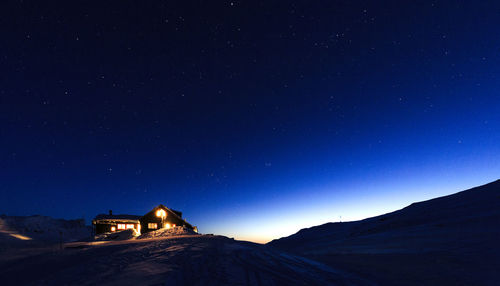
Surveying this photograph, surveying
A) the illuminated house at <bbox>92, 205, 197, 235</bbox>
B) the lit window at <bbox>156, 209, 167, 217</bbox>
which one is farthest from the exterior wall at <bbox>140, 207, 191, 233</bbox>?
the lit window at <bbox>156, 209, 167, 217</bbox>

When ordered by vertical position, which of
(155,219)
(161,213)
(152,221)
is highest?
(161,213)

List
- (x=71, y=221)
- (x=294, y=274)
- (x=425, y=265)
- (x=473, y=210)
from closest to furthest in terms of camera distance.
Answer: (x=294, y=274) < (x=425, y=265) < (x=473, y=210) < (x=71, y=221)

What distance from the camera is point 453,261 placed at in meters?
8.35

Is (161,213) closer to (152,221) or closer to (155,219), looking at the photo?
(155,219)

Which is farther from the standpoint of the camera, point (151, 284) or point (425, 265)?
point (425, 265)

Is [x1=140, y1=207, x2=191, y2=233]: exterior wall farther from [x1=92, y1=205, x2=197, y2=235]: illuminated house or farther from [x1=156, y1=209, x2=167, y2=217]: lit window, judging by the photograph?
[x1=156, y1=209, x2=167, y2=217]: lit window

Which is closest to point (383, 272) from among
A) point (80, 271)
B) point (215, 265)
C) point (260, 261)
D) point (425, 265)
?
point (425, 265)

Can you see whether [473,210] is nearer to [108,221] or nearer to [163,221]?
[163,221]

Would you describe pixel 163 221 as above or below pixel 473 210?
above

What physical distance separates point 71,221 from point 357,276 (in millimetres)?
216680

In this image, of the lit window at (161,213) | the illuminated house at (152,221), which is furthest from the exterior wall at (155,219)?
the lit window at (161,213)

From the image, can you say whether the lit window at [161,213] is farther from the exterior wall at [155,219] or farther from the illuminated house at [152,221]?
the exterior wall at [155,219]

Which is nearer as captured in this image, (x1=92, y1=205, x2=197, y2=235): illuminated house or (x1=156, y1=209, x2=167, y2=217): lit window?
(x1=92, y1=205, x2=197, y2=235): illuminated house

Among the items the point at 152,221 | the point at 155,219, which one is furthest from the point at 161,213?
the point at 152,221
